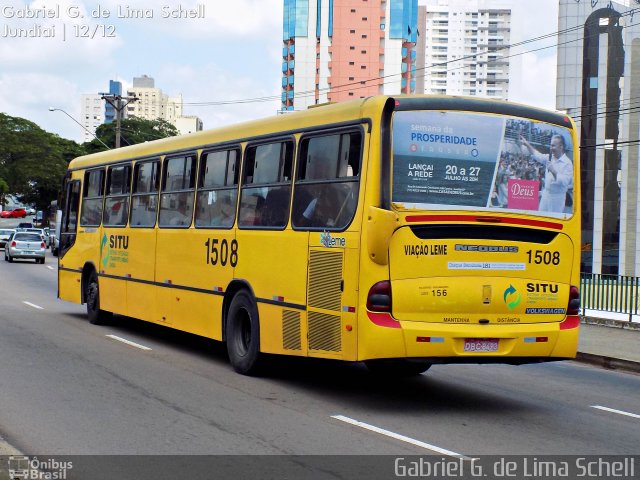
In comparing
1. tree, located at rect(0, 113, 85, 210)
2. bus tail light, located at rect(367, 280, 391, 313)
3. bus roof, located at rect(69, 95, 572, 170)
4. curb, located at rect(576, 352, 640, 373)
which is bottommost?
curb, located at rect(576, 352, 640, 373)

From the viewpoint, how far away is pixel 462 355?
9.89m

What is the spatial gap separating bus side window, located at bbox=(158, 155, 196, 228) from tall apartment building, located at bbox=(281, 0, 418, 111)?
116 m

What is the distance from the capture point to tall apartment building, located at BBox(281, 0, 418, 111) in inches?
5217

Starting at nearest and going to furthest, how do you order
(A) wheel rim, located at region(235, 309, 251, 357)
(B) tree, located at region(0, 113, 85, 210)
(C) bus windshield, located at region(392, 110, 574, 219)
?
(C) bus windshield, located at region(392, 110, 574, 219)
(A) wheel rim, located at region(235, 309, 251, 357)
(B) tree, located at region(0, 113, 85, 210)

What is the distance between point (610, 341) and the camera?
18.4 m

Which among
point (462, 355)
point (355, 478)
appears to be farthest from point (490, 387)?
point (355, 478)

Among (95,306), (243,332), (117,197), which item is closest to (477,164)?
(243,332)

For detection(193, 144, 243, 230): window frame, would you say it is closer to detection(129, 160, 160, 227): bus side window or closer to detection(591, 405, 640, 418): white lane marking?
detection(129, 160, 160, 227): bus side window

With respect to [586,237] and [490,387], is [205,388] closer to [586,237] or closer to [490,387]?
[490,387]

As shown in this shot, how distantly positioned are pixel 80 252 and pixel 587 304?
1125cm

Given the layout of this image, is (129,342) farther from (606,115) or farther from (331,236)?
(606,115)

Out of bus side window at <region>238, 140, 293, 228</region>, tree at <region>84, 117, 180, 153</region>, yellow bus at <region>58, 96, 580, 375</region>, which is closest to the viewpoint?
yellow bus at <region>58, 96, 580, 375</region>

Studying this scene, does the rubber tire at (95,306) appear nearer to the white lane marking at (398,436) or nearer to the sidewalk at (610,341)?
the sidewalk at (610,341)

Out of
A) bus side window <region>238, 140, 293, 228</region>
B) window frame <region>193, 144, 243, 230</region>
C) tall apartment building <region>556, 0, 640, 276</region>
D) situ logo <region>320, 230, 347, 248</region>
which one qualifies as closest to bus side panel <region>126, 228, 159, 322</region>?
window frame <region>193, 144, 243, 230</region>
